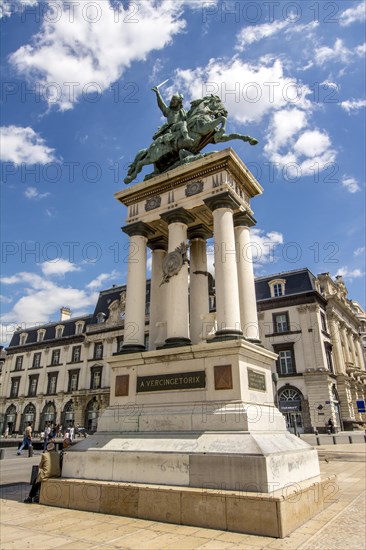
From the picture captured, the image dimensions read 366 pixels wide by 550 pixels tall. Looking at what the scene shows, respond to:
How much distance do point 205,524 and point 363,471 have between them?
8.86m

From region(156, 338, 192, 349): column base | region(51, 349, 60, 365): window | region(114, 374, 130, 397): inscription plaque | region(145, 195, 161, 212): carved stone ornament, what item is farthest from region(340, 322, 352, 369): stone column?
region(114, 374, 130, 397): inscription plaque

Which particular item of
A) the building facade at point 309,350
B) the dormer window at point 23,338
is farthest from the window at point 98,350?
the building facade at point 309,350

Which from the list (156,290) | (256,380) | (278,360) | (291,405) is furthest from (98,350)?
(256,380)

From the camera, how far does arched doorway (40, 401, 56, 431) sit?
55250mm

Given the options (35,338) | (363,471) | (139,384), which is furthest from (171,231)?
(35,338)

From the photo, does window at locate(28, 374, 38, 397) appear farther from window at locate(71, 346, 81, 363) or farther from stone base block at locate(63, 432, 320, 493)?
stone base block at locate(63, 432, 320, 493)

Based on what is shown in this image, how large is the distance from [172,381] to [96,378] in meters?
46.4

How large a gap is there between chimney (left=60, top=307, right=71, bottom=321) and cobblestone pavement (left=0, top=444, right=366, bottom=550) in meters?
59.8

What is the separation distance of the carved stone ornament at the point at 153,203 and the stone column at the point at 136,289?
0.58m

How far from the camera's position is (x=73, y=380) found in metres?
55.2

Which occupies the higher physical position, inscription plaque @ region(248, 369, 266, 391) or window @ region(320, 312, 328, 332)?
window @ region(320, 312, 328, 332)

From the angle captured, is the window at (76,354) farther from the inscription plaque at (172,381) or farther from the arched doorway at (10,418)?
the inscription plaque at (172,381)

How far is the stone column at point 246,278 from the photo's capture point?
10414 mm

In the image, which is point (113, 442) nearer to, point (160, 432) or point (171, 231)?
point (160, 432)
